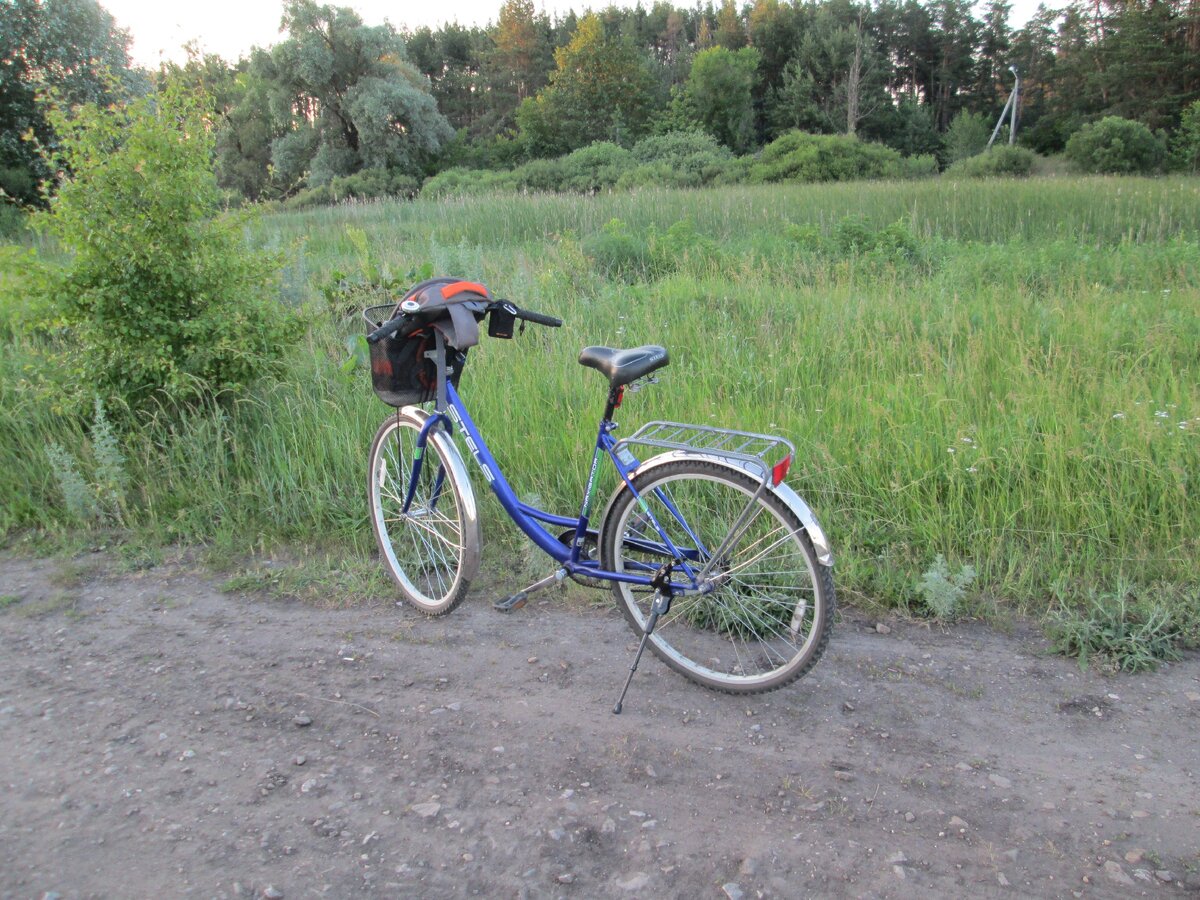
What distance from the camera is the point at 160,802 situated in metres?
2.70

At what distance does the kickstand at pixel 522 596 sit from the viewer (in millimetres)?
3483

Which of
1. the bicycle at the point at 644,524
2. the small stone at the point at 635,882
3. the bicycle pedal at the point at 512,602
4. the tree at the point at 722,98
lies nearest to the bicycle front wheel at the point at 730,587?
the bicycle at the point at 644,524

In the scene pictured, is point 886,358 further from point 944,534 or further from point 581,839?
point 581,839

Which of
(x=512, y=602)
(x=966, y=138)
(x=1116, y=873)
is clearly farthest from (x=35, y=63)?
(x=966, y=138)

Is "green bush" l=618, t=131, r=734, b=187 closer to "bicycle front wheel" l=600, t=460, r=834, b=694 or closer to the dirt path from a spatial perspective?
"bicycle front wheel" l=600, t=460, r=834, b=694

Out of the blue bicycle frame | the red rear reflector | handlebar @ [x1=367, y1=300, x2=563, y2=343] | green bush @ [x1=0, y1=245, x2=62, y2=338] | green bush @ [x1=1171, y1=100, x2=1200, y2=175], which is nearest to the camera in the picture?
the red rear reflector

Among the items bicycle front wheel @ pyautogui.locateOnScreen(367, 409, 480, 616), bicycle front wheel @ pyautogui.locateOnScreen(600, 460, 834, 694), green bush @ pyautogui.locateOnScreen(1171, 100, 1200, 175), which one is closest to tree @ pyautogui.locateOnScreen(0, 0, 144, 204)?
bicycle front wheel @ pyautogui.locateOnScreen(367, 409, 480, 616)

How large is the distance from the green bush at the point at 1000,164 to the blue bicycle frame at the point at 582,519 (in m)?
27.3

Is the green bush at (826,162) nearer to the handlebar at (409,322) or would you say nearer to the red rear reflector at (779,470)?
the handlebar at (409,322)

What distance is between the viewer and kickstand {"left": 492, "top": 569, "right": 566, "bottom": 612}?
3.48 meters

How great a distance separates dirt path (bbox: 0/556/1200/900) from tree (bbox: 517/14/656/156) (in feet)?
149

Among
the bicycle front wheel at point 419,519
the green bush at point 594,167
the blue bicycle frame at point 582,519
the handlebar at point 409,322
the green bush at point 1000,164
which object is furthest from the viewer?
the green bush at point 594,167

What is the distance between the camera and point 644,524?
3.41m

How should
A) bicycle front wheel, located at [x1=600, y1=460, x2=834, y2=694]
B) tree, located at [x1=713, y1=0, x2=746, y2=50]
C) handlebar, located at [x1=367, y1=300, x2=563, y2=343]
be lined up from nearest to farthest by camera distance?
bicycle front wheel, located at [x1=600, y1=460, x2=834, y2=694] < handlebar, located at [x1=367, y1=300, x2=563, y2=343] < tree, located at [x1=713, y1=0, x2=746, y2=50]
